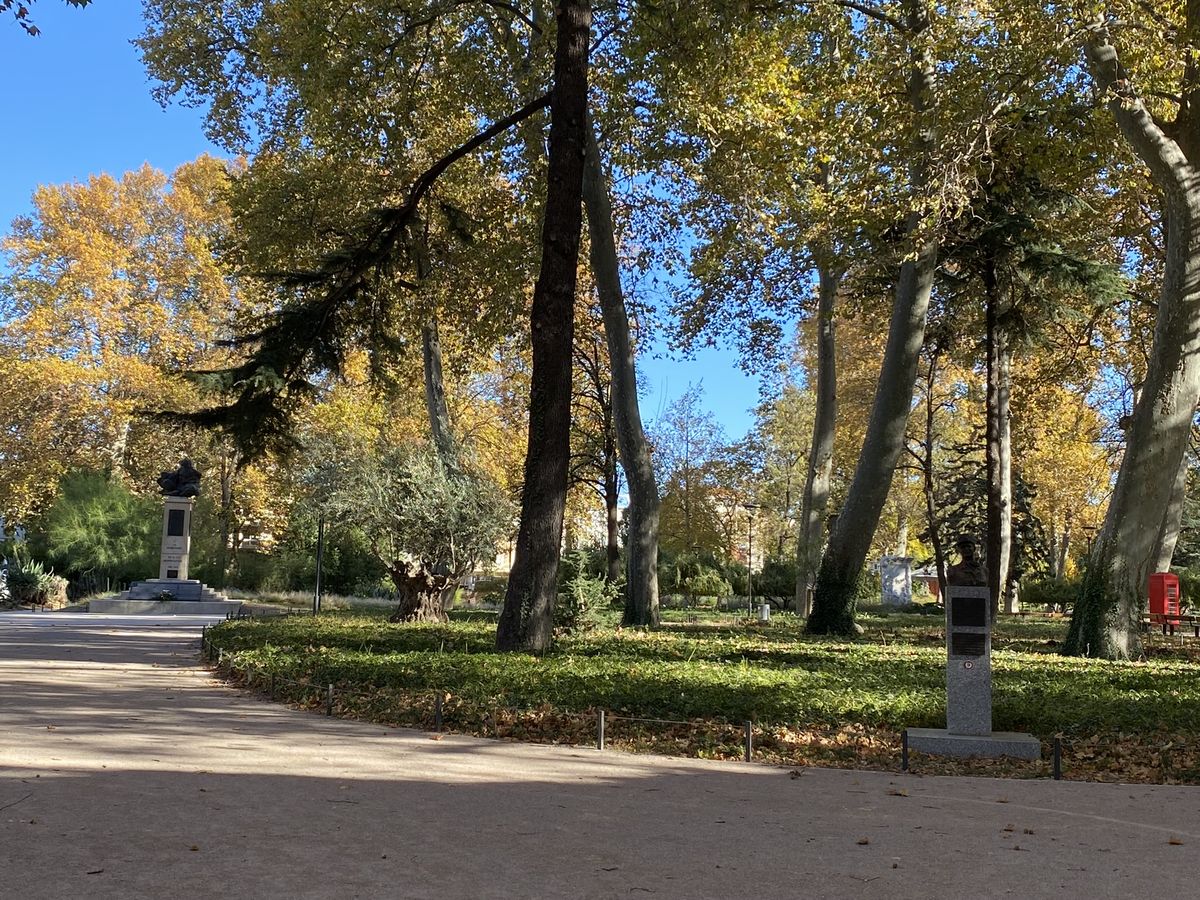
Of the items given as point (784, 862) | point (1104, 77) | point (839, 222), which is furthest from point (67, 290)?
point (784, 862)

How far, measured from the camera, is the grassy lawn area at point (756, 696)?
9.45 m

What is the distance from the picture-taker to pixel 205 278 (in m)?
43.9

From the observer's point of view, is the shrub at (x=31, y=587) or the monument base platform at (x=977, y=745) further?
the shrub at (x=31, y=587)

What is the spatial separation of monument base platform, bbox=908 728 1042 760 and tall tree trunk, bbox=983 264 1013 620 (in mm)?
12509

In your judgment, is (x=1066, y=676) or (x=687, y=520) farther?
(x=687, y=520)

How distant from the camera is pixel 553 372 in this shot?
14258mm

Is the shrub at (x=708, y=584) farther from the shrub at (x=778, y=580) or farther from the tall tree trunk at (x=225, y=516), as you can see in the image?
the tall tree trunk at (x=225, y=516)

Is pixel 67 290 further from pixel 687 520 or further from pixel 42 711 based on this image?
pixel 42 711

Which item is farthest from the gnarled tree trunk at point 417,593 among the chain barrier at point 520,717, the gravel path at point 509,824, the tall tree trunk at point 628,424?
the gravel path at point 509,824

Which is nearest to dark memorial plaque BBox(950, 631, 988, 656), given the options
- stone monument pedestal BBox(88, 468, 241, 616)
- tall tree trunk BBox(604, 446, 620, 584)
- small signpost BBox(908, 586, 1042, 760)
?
small signpost BBox(908, 586, 1042, 760)

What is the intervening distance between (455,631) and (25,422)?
30444 millimetres

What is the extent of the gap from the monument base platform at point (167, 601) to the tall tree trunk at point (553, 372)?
22831mm

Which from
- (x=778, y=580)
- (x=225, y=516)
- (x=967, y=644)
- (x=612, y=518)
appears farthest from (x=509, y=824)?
(x=225, y=516)

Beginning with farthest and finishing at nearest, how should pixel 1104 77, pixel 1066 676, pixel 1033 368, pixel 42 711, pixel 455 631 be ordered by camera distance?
pixel 1033 368 < pixel 455 631 < pixel 1104 77 < pixel 1066 676 < pixel 42 711
